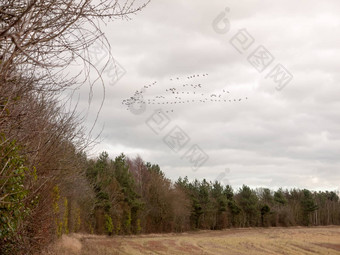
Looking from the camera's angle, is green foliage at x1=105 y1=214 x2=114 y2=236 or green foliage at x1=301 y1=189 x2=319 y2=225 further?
green foliage at x1=301 y1=189 x2=319 y2=225

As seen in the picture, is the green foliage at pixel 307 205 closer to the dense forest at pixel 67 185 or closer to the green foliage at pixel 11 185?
the dense forest at pixel 67 185

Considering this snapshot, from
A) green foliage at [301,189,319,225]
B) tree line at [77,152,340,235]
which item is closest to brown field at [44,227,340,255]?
tree line at [77,152,340,235]

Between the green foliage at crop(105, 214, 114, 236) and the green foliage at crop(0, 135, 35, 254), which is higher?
the green foliage at crop(0, 135, 35, 254)

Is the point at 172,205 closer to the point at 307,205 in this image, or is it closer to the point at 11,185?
the point at 307,205

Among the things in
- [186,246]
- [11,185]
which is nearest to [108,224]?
[186,246]

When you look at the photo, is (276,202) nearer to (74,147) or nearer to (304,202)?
(304,202)

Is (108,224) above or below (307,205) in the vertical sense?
below

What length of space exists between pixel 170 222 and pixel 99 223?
55.1ft

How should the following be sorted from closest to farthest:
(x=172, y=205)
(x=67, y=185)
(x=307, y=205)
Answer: (x=67, y=185), (x=172, y=205), (x=307, y=205)

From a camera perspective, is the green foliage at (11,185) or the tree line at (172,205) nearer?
the green foliage at (11,185)

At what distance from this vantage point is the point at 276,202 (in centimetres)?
9694

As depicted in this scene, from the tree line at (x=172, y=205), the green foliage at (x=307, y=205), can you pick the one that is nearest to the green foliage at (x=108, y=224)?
A: the tree line at (x=172, y=205)

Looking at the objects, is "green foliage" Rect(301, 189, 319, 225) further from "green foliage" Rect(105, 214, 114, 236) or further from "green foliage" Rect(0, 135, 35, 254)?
"green foliage" Rect(0, 135, 35, 254)

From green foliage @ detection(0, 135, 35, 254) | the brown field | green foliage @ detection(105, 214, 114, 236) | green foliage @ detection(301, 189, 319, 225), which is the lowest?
the brown field
